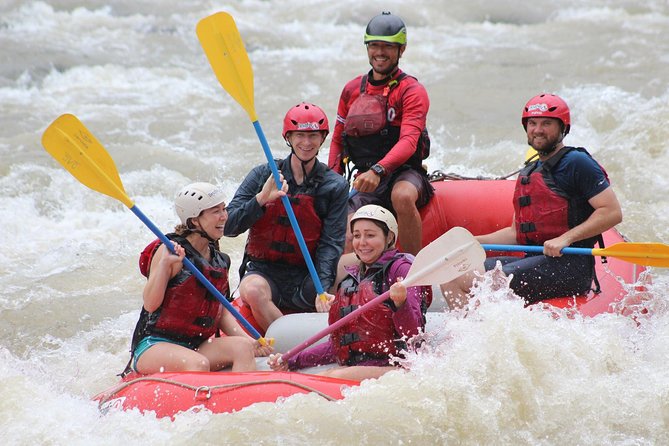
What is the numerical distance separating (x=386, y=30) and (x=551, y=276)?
4.78 feet

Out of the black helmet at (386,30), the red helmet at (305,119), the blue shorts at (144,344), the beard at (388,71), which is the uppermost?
the black helmet at (386,30)

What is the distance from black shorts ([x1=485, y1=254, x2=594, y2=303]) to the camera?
15.6 feet

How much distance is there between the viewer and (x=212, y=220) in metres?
4.23

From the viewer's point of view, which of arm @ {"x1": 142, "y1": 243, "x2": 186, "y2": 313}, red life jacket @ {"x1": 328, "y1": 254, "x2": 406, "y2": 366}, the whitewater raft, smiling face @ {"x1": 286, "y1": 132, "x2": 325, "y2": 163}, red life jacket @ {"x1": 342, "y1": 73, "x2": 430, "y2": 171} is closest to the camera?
the whitewater raft

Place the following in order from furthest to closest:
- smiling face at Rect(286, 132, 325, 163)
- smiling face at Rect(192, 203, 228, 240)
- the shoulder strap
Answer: the shoulder strap → smiling face at Rect(286, 132, 325, 163) → smiling face at Rect(192, 203, 228, 240)

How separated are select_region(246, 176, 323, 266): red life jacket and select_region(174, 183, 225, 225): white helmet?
0.53 meters

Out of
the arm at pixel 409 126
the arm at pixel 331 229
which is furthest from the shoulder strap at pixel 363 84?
the arm at pixel 331 229

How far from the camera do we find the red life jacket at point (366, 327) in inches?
157

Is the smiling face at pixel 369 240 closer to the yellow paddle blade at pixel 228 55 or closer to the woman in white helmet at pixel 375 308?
the woman in white helmet at pixel 375 308

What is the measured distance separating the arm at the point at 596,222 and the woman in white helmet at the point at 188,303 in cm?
145

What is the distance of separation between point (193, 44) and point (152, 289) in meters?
10.2

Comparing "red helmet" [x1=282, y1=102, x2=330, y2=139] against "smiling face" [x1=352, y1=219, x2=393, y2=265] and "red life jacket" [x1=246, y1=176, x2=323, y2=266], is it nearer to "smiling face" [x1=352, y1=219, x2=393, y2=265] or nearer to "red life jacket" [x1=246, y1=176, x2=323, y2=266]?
"red life jacket" [x1=246, y1=176, x2=323, y2=266]

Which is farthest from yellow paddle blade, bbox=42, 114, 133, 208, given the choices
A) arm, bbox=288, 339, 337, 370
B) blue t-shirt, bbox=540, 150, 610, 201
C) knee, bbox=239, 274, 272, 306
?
blue t-shirt, bbox=540, 150, 610, 201

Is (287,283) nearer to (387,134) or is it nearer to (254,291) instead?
(254,291)
